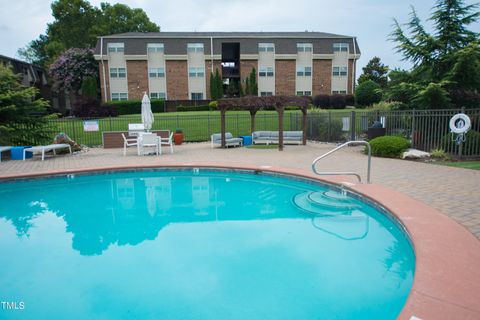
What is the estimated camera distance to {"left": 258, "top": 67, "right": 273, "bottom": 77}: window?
121 ft

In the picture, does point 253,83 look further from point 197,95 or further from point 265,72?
point 197,95

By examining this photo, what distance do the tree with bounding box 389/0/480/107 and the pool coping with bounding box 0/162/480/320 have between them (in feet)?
29.2

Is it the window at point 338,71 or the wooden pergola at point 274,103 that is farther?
the window at point 338,71

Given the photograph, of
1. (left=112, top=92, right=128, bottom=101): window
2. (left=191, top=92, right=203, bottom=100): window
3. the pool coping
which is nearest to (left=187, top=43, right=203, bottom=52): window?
(left=191, top=92, right=203, bottom=100): window

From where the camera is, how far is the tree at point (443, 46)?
12.8m

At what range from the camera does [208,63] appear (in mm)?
36531

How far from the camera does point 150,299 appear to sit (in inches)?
144

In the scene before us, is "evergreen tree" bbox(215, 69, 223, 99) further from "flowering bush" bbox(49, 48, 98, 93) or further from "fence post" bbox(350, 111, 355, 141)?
"fence post" bbox(350, 111, 355, 141)

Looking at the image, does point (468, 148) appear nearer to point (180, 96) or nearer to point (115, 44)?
point (180, 96)

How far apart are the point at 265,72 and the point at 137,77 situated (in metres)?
14.1

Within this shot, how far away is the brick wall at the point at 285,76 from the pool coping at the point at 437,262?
32103 millimetres

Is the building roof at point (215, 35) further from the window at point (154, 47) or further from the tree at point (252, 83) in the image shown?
the tree at point (252, 83)

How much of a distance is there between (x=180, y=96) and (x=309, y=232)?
108 ft

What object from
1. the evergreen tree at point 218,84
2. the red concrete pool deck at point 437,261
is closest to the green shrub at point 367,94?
the evergreen tree at point 218,84
